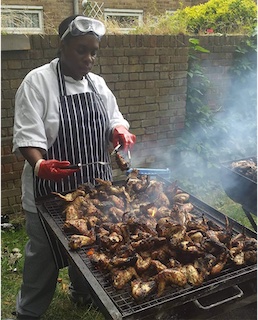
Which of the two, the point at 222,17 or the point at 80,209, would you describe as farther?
the point at 222,17

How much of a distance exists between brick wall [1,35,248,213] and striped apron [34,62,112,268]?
1833 millimetres

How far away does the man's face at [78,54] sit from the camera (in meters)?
2.75

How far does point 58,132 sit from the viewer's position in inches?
112

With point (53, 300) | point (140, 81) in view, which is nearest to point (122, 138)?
point (53, 300)

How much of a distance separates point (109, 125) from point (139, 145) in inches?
99.3

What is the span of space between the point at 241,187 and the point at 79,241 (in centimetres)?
193

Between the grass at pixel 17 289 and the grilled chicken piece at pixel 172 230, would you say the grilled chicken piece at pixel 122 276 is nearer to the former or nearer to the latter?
the grilled chicken piece at pixel 172 230

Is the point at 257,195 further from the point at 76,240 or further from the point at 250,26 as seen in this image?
the point at 250,26

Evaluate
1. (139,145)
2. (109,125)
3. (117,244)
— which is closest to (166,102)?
(139,145)

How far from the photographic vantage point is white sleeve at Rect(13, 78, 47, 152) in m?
2.65

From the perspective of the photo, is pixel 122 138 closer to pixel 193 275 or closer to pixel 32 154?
pixel 32 154

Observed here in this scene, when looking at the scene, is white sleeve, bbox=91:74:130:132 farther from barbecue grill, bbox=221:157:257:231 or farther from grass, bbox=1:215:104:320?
grass, bbox=1:215:104:320

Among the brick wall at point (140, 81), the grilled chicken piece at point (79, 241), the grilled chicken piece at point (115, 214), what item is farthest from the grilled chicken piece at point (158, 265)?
the brick wall at point (140, 81)

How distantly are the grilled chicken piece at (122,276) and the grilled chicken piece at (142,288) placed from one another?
0.16 ft
